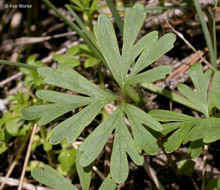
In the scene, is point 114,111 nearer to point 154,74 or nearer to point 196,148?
point 154,74

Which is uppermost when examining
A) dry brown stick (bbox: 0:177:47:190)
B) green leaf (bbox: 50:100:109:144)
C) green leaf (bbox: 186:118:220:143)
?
green leaf (bbox: 50:100:109:144)

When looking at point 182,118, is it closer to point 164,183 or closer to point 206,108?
point 206,108

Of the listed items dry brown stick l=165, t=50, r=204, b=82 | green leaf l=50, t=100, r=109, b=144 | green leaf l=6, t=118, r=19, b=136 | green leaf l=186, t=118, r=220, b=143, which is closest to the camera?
green leaf l=186, t=118, r=220, b=143

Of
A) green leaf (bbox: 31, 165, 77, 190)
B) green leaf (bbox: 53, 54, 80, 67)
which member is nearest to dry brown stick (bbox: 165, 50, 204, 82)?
green leaf (bbox: 53, 54, 80, 67)

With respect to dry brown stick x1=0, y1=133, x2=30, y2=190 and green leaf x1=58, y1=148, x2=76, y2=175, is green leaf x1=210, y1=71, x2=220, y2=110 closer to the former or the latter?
green leaf x1=58, y1=148, x2=76, y2=175

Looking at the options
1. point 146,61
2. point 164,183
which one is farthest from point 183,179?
point 146,61

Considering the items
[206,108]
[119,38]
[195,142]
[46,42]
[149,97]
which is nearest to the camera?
[195,142]

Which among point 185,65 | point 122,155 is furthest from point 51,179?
point 185,65
